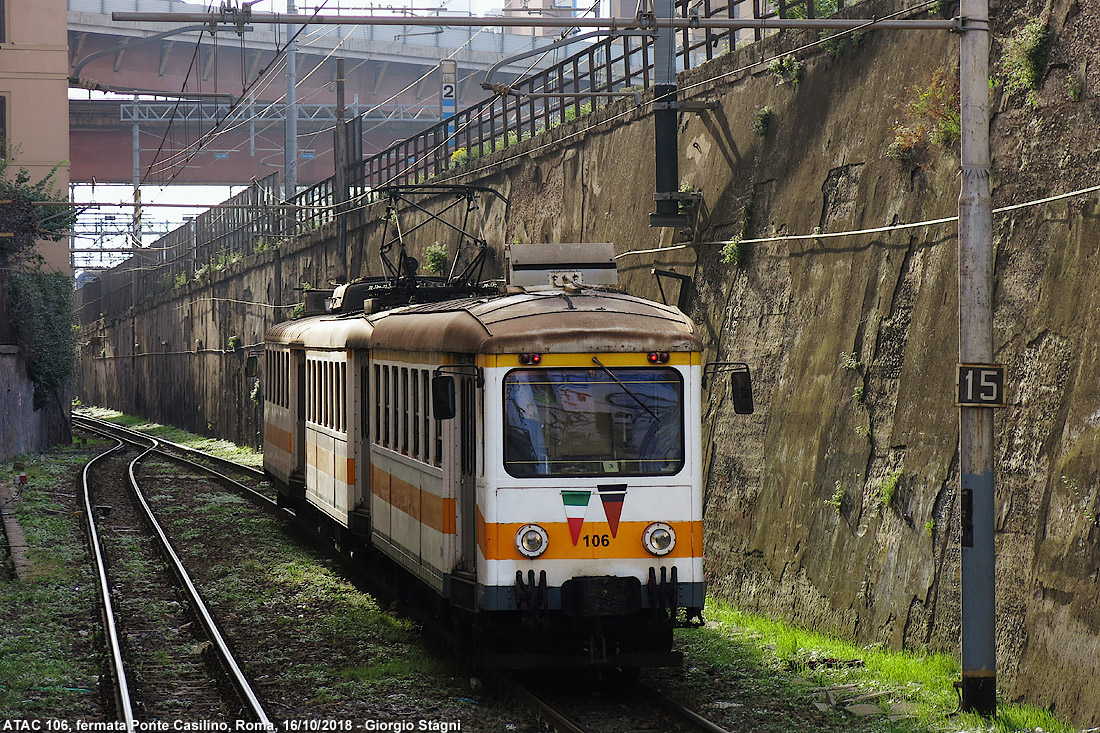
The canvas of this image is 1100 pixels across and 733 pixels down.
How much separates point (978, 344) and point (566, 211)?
12.1m

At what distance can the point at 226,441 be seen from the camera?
44938mm

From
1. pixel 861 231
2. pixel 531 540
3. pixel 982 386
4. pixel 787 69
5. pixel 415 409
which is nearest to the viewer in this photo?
pixel 982 386

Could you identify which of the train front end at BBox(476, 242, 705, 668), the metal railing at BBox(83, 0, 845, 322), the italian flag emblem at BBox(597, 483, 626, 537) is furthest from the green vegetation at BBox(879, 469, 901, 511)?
the metal railing at BBox(83, 0, 845, 322)

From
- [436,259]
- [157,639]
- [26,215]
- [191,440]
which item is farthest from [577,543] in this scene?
[191,440]

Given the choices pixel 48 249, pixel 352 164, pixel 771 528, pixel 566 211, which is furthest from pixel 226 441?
pixel 771 528

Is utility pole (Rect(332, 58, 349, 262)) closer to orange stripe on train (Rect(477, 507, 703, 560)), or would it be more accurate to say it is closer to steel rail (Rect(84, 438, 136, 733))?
steel rail (Rect(84, 438, 136, 733))

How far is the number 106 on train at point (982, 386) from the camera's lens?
920 centimetres

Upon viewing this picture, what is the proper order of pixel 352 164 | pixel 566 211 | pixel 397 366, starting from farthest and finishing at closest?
pixel 352 164 → pixel 566 211 → pixel 397 366

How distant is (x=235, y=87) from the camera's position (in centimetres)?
5678

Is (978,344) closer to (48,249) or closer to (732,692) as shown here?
(732,692)

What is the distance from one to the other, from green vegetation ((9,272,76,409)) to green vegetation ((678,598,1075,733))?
1177 inches

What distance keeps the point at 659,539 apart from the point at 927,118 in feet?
15.3

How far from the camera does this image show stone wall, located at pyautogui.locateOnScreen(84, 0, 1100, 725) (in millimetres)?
9570

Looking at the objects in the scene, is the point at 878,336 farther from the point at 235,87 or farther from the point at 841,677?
the point at 235,87
